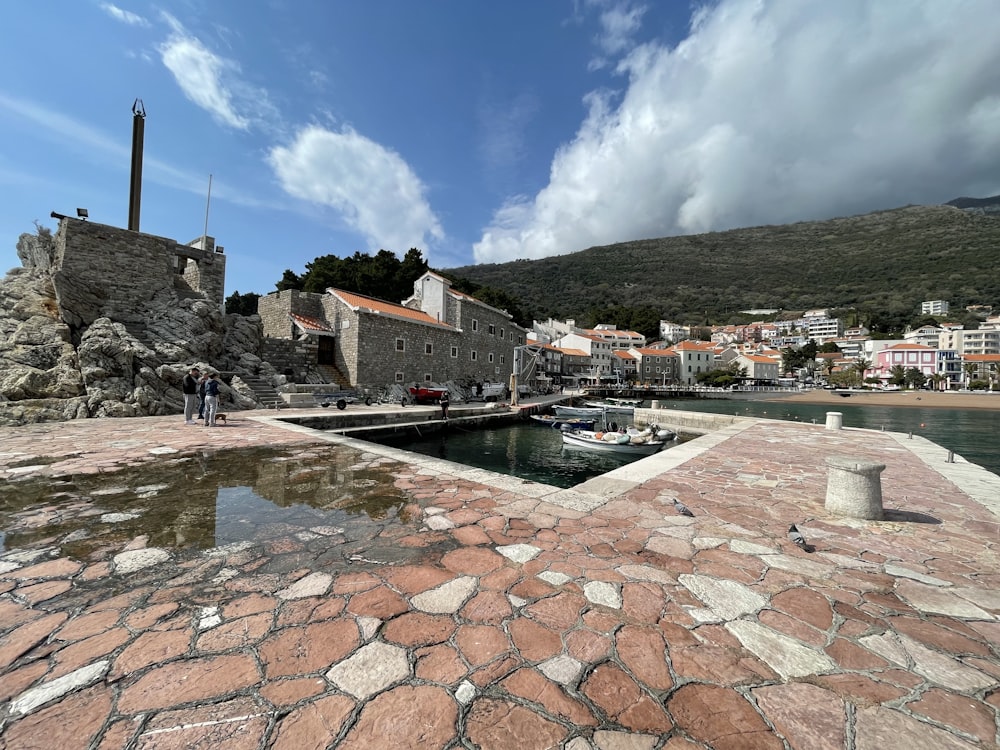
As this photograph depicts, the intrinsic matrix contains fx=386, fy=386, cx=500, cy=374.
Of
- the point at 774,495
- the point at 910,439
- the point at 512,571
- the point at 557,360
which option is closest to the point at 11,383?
the point at 512,571

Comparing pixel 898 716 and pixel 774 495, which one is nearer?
pixel 898 716

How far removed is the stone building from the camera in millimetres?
21500

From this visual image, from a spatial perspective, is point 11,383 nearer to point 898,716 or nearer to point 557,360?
point 898,716

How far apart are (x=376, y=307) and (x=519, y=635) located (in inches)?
921

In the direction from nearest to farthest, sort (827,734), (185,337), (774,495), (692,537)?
(827,734) < (692,537) < (774,495) < (185,337)

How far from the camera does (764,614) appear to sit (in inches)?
101

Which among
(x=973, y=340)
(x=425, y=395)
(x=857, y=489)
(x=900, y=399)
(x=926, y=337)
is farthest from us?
(x=926, y=337)

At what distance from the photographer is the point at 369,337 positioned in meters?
22.0

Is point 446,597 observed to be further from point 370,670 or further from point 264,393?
point 264,393

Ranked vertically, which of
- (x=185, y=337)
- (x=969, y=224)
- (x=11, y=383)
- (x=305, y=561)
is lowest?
(x=305, y=561)

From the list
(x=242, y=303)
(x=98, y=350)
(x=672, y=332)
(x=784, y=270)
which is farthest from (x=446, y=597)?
(x=784, y=270)

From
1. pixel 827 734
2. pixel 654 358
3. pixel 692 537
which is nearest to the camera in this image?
pixel 827 734

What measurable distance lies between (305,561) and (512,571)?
1.71 metres

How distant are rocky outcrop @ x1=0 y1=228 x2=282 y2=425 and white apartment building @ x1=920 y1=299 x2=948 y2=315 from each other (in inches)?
5670
